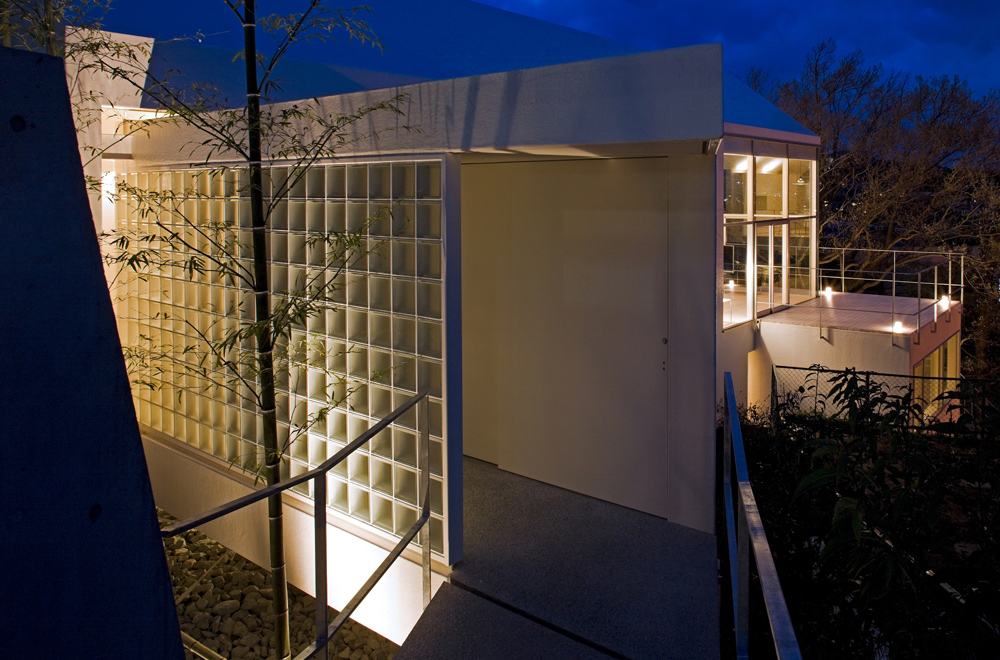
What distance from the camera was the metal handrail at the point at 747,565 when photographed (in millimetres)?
1452

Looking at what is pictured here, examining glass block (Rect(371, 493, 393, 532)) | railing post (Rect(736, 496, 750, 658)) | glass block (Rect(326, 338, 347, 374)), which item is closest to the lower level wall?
glass block (Rect(371, 493, 393, 532))

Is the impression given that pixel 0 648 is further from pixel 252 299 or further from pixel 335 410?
pixel 252 299

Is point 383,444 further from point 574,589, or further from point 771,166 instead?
point 771,166

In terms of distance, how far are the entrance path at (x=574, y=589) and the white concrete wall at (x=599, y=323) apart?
391 millimetres

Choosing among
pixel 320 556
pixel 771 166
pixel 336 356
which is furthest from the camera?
pixel 771 166

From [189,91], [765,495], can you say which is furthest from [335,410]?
[189,91]

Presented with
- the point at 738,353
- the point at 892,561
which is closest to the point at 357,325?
the point at 892,561

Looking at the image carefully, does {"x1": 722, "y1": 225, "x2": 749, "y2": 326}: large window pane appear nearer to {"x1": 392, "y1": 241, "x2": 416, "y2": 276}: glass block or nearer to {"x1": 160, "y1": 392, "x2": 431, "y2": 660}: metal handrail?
{"x1": 392, "y1": 241, "x2": 416, "y2": 276}: glass block

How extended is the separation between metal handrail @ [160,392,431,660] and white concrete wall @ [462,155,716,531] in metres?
1.36

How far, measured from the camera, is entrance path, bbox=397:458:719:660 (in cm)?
374

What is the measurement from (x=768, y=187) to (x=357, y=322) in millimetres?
5592

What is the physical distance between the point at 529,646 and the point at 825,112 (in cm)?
2161

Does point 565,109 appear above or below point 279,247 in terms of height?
above

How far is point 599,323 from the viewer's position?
206 inches
